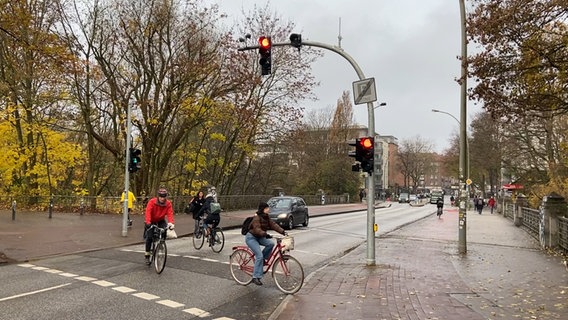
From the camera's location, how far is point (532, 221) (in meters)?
23.1

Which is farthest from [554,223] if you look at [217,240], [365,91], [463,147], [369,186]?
[217,240]

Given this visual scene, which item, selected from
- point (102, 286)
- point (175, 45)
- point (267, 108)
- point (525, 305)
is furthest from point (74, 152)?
point (525, 305)

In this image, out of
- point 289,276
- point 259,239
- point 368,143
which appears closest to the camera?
point 289,276

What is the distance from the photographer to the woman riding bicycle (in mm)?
8812

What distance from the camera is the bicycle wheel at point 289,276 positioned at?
829 cm

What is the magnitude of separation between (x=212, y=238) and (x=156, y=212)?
3.45 metres

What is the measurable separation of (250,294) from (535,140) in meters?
46.0

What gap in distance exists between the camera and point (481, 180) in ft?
250

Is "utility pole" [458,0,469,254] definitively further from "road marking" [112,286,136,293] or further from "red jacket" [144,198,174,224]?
"road marking" [112,286,136,293]

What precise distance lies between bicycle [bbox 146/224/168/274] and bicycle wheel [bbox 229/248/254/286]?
5.47 feet

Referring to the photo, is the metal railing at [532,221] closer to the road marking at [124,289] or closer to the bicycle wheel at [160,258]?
the bicycle wheel at [160,258]

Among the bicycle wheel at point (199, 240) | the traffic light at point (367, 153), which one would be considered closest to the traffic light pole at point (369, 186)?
the traffic light at point (367, 153)

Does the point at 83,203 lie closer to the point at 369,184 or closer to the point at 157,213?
the point at 157,213

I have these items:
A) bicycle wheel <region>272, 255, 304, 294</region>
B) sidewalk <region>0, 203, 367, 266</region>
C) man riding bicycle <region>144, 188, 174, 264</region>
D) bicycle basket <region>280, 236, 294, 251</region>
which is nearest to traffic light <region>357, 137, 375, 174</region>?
bicycle basket <region>280, 236, 294, 251</region>
